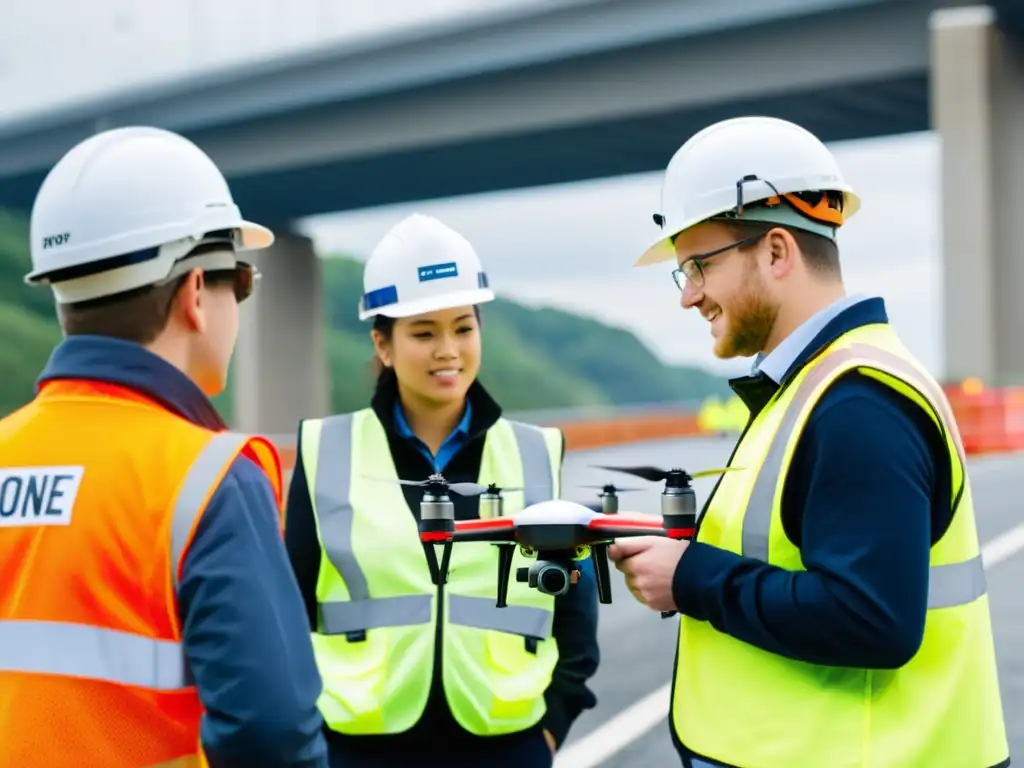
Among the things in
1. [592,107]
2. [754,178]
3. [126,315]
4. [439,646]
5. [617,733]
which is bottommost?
[617,733]

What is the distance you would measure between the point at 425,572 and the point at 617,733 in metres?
3.39

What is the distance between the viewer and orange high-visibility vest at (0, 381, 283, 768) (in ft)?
7.85

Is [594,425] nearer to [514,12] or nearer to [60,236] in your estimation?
[514,12]

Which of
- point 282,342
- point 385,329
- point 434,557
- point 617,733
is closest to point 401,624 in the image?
point 434,557

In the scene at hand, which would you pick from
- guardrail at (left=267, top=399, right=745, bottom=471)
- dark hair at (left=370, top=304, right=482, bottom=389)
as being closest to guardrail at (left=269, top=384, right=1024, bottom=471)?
guardrail at (left=267, top=399, right=745, bottom=471)

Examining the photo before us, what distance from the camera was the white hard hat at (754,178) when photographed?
120 inches

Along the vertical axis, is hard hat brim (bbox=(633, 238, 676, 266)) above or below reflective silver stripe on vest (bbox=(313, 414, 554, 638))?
above

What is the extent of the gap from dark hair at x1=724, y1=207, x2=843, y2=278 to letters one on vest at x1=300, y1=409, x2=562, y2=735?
4.44ft

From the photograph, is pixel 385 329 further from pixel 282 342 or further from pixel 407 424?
pixel 282 342

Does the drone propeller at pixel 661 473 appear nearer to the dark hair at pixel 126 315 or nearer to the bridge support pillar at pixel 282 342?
the dark hair at pixel 126 315

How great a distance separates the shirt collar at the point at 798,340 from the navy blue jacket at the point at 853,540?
0.81ft

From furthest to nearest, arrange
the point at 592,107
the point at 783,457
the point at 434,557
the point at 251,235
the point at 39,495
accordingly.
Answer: the point at 592,107 < the point at 434,557 < the point at 251,235 < the point at 783,457 < the point at 39,495

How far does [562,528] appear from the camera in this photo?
2822 mm

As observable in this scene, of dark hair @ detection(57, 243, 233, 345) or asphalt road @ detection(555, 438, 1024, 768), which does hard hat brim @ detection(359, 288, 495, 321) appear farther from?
dark hair @ detection(57, 243, 233, 345)
